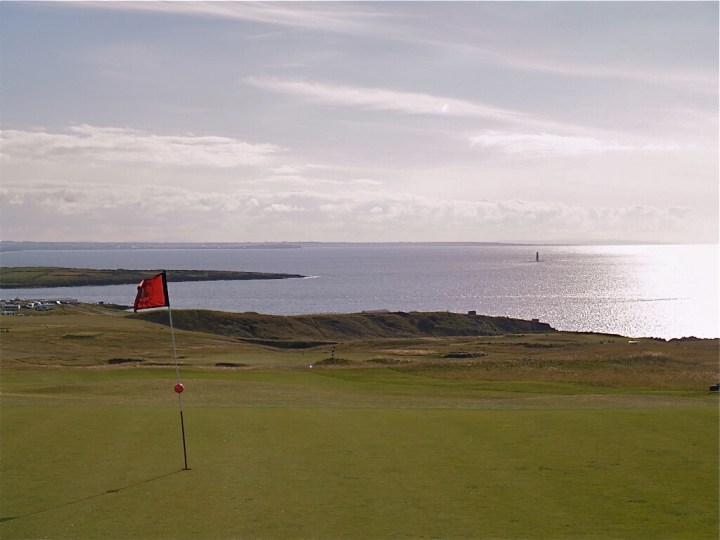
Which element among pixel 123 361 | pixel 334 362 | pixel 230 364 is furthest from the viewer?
pixel 334 362

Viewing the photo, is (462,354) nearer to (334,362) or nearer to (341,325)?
(334,362)

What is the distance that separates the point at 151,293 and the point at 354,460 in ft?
18.1

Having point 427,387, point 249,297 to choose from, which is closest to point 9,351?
point 427,387

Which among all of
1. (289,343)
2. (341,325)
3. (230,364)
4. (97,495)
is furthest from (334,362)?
(341,325)

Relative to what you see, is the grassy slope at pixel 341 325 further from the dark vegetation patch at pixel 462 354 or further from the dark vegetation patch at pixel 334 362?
the dark vegetation patch at pixel 334 362

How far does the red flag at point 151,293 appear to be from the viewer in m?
15.5

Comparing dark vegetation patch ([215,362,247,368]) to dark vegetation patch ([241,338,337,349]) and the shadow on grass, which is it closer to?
dark vegetation patch ([241,338,337,349])

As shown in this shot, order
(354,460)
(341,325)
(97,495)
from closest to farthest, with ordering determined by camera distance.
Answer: (97,495)
(354,460)
(341,325)

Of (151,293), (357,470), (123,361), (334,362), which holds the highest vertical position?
(151,293)

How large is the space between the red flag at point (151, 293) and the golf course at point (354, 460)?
3329mm

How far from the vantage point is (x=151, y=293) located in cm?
1568

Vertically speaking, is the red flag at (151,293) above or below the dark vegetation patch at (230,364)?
above

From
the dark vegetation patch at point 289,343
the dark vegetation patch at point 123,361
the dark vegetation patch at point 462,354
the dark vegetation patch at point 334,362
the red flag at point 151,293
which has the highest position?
the red flag at point 151,293

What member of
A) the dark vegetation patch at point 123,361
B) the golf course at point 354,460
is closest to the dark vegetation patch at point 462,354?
the golf course at point 354,460
